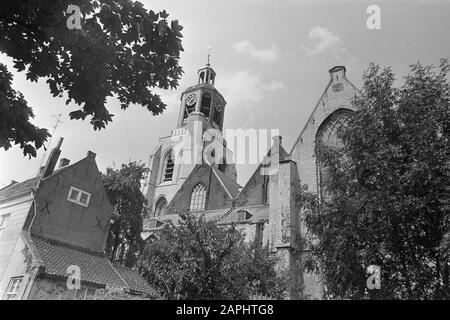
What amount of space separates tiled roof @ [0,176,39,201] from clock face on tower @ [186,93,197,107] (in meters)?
33.8

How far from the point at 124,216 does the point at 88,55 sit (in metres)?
25.0

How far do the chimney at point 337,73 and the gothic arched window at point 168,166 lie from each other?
31552 mm

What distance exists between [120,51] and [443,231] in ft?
28.7

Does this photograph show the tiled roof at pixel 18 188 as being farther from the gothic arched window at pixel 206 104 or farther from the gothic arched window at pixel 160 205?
the gothic arched window at pixel 206 104

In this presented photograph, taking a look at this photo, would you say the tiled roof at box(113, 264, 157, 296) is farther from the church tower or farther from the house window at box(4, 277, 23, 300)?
the church tower

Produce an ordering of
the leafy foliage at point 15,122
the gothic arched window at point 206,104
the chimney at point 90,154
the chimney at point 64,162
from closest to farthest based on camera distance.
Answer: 1. the leafy foliage at point 15,122
2. the chimney at point 90,154
3. the chimney at point 64,162
4. the gothic arched window at point 206,104

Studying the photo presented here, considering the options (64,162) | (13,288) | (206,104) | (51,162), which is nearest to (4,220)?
(51,162)

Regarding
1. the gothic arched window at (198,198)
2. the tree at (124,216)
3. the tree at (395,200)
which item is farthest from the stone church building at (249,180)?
the tree at (124,216)

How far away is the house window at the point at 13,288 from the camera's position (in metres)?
17.2

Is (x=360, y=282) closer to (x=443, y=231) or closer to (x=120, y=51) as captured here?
(x=443, y=231)

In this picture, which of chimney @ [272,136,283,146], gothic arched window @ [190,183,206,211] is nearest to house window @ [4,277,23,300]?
chimney @ [272,136,283,146]

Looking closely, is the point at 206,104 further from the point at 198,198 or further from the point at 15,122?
the point at 15,122

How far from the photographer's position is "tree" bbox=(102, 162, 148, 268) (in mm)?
29891

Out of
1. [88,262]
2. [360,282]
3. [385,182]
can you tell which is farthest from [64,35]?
[88,262]
